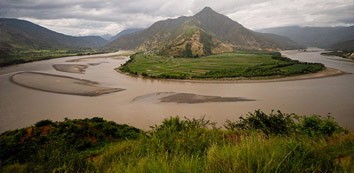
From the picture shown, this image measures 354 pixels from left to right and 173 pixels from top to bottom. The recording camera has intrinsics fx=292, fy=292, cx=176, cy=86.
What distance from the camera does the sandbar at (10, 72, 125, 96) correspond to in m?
46.9

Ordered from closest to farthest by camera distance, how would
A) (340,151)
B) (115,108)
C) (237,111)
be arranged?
(340,151) < (237,111) < (115,108)

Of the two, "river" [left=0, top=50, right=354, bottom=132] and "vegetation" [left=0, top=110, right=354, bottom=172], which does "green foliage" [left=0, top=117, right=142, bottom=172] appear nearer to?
"river" [left=0, top=50, right=354, bottom=132]

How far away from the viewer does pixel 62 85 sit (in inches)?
2090

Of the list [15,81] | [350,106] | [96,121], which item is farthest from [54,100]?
[350,106]

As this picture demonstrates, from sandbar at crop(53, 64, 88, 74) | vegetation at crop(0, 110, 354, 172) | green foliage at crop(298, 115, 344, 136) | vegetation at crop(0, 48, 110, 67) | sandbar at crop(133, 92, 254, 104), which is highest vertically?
vegetation at crop(0, 110, 354, 172)

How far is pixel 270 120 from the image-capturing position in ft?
61.8

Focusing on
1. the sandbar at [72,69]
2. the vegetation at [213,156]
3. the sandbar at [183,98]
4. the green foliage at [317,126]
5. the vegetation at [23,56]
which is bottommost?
the sandbar at [183,98]

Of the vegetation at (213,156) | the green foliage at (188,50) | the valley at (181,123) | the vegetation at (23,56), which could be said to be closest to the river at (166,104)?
the valley at (181,123)

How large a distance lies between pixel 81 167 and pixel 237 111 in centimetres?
2960

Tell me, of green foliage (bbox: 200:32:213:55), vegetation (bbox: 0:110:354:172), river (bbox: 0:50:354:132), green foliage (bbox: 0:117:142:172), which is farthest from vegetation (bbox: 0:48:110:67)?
vegetation (bbox: 0:110:354:172)

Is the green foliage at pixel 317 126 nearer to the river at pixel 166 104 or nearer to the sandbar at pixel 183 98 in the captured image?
the river at pixel 166 104

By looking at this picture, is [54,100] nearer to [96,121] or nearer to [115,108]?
[115,108]

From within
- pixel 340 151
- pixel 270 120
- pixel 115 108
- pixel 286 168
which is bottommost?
pixel 115 108

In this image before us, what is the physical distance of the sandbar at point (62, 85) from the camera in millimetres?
46938
